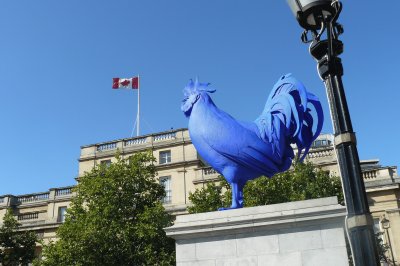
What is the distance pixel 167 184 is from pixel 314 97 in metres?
28.7

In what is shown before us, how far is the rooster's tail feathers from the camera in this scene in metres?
10.2

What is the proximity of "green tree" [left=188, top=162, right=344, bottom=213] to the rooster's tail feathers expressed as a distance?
15434 mm

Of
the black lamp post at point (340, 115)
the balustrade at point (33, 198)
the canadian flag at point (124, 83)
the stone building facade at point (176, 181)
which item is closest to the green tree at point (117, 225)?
the stone building facade at point (176, 181)

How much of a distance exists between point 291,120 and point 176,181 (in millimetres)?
28085

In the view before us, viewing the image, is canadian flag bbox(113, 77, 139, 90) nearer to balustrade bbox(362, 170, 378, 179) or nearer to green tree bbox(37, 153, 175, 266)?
green tree bbox(37, 153, 175, 266)

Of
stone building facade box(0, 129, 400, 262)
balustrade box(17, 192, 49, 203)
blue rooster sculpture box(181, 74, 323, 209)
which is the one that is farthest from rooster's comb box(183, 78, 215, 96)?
balustrade box(17, 192, 49, 203)

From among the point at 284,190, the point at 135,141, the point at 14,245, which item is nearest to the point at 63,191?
the point at 14,245

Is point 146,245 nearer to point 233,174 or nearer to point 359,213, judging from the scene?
point 233,174

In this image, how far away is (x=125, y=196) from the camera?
90.7 ft

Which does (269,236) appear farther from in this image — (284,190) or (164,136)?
(164,136)

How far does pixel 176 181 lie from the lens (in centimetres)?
3756

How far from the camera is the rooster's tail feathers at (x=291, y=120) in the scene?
33.5ft

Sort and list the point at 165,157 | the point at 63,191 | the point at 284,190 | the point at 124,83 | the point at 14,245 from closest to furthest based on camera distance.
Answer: the point at 284,190
the point at 14,245
the point at 165,157
the point at 63,191
the point at 124,83

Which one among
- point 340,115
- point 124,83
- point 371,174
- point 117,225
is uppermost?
point 124,83
